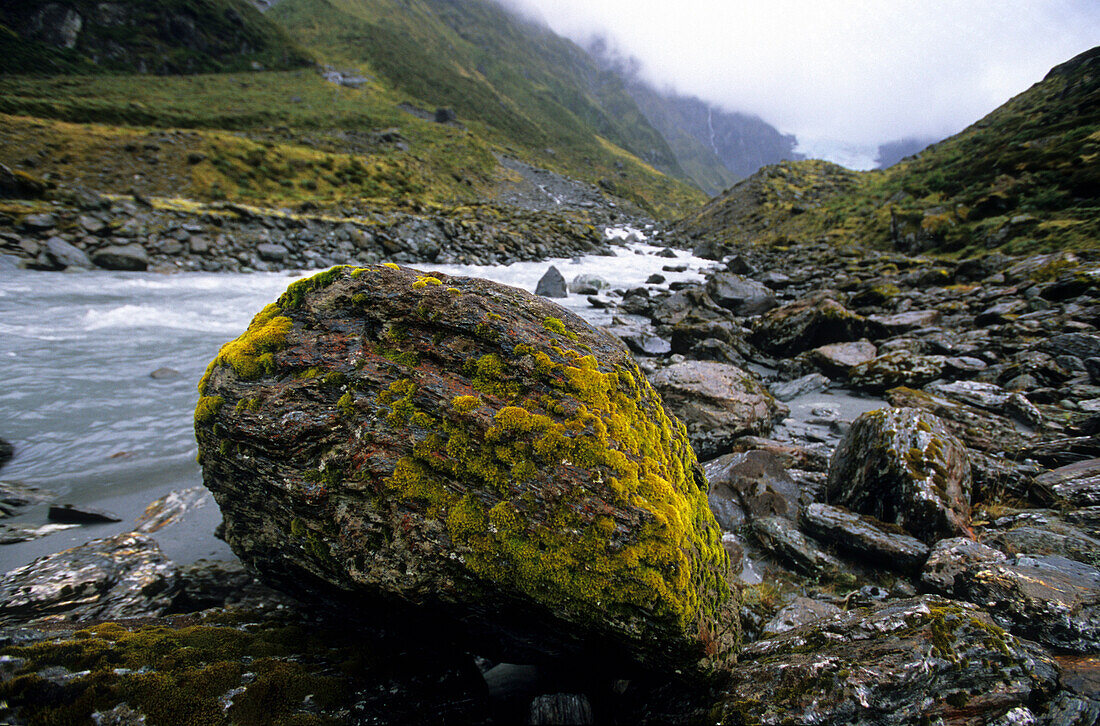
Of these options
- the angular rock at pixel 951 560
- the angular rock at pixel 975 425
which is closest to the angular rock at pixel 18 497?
the angular rock at pixel 951 560

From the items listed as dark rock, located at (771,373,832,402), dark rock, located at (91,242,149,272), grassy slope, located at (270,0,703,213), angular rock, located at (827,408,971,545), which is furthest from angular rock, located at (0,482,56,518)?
grassy slope, located at (270,0,703,213)

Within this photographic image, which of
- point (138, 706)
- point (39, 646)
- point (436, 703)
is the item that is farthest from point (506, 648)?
point (39, 646)

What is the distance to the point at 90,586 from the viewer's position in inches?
173

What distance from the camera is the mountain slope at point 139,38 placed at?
58.8m

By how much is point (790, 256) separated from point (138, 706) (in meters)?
43.0

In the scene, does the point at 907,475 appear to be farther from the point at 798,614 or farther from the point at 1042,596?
the point at 798,614

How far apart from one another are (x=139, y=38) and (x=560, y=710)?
4486 inches

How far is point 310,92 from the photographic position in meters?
77.2

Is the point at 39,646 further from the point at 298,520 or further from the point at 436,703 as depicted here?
the point at 436,703

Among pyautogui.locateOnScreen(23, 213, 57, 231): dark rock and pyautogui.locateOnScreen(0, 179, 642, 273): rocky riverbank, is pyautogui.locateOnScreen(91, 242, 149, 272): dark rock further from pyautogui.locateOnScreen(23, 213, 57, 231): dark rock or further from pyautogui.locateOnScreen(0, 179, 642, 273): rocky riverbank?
pyautogui.locateOnScreen(23, 213, 57, 231): dark rock

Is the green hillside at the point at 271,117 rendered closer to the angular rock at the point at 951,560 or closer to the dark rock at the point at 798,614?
the dark rock at the point at 798,614

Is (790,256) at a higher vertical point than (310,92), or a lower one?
lower

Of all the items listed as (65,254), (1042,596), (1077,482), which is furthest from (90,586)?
(65,254)

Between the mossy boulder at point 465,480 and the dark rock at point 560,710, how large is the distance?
345mm
